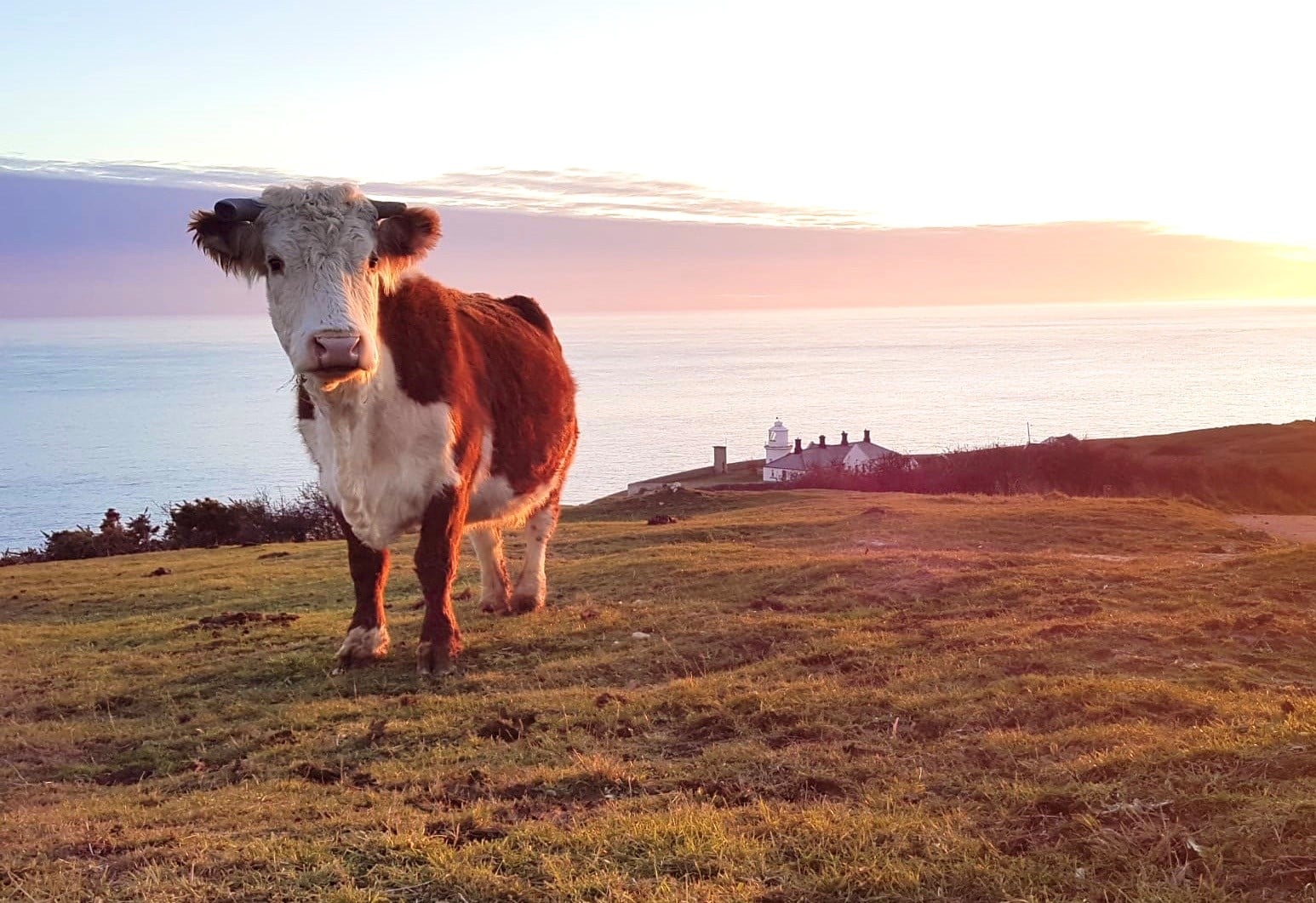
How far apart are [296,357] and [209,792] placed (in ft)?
8.41

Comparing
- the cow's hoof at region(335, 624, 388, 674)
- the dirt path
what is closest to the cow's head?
the cow's hoof at region(335, 624, 388, 674)

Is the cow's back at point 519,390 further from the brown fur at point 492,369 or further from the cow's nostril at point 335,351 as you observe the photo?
the cow's nostril at point 335,351

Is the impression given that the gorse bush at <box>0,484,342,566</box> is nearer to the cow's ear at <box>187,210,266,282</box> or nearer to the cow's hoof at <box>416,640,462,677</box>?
the cow's hoof at <box>416,640,462,677</box>

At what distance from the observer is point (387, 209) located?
24.5 feet

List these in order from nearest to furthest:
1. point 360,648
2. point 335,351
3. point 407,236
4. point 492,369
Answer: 1. point 335,351
2. point 407,236
3. point 360,648
4. point 492,369

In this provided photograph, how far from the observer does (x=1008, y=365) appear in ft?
606

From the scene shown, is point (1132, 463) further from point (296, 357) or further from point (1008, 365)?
point (1008, 365)

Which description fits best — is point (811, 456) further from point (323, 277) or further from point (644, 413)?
point (323, 277)

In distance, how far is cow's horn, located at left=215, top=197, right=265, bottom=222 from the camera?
7039mm

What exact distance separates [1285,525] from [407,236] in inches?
746

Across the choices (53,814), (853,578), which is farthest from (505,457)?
(53,814)

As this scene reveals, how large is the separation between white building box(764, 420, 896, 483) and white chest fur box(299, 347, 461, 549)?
48.4 m

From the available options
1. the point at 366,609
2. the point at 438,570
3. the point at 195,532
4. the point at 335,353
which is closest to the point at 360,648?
the point at 366,609

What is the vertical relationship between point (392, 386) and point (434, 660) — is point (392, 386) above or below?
above
